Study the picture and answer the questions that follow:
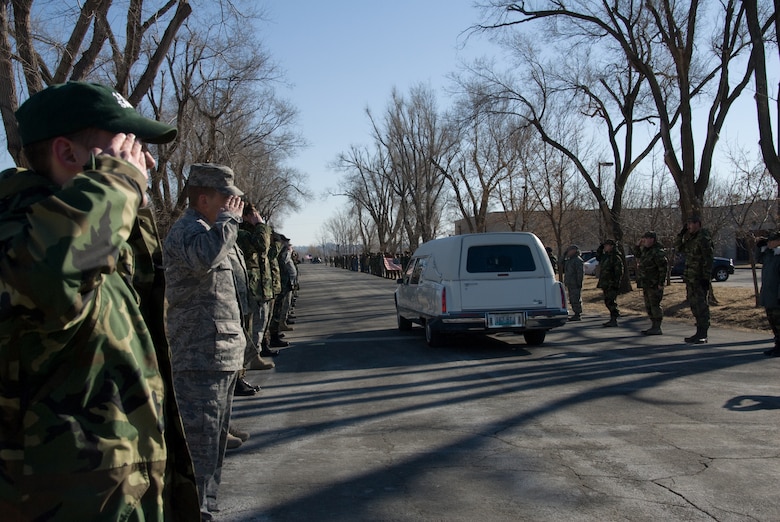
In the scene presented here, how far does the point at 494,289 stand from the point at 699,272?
348 cm

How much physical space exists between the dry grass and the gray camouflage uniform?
1177 cm

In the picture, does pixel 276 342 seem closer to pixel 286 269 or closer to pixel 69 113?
pixel 286 269

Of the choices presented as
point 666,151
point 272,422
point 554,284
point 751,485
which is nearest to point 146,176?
point 751,485

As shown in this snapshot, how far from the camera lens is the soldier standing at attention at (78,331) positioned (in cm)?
138

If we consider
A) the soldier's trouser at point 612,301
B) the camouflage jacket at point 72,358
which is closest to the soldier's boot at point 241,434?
the camouflage jacket at point 72,358

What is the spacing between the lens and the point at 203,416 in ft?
10.5

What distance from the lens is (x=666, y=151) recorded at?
17.1 m

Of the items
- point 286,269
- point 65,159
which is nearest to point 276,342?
point 286,269

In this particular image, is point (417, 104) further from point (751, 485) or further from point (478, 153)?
point (751, 485)

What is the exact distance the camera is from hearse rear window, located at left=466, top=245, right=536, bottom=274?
1057cm

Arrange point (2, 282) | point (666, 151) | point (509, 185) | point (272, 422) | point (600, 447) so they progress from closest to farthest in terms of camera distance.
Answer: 1. point (2, 282)
2. point (600, 447)
3. point (272, 422)
4. point (666, 151)
5. point (509, 185)

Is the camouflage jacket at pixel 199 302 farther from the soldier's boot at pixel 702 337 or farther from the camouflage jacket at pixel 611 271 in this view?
the camouflage jacket at pixel 611 271

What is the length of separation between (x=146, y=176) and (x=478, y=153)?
121 ft

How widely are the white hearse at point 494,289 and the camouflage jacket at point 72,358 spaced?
8.79m
